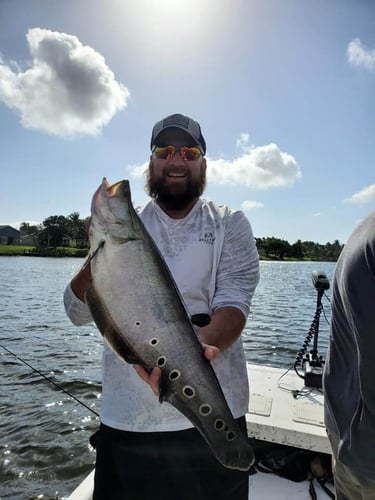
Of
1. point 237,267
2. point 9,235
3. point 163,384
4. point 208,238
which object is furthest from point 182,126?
point 9,235

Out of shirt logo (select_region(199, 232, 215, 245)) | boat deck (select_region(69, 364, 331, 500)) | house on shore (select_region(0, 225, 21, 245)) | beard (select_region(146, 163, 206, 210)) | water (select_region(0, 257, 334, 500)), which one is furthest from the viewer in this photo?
house on shore (select_region(0, 225, 21, 245))

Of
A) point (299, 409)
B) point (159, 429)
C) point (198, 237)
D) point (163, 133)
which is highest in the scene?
point (163, 133)

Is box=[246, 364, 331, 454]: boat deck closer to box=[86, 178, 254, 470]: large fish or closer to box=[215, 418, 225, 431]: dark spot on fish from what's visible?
box=[86, 178, 254, 470]: large fish

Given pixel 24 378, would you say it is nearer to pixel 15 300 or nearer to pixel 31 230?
pixel 15 300

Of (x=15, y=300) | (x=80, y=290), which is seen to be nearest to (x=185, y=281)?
(x=80, y=290)

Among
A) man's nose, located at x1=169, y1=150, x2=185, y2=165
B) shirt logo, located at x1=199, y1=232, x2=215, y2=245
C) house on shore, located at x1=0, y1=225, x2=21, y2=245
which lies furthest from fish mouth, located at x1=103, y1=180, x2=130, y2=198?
house on shore, located at x1=0, y1=225, x2=21, y2=245

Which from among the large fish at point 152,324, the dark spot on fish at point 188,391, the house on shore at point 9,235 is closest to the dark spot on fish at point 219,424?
the large fish at point 152,324

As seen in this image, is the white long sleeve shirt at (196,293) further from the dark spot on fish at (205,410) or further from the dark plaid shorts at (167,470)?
the dark spot on fish at (205,410)

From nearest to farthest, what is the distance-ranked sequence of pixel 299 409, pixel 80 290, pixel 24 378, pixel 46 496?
pixel 80 290 < pixel 299 409 < pixel 46 496 < pixel 24 378

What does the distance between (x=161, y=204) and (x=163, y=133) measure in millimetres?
526

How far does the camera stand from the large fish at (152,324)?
5.97 ft

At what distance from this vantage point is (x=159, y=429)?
8.00 feet

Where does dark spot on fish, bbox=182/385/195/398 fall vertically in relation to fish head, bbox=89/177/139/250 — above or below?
below

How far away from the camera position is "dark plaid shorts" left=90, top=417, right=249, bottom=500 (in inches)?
97.3
